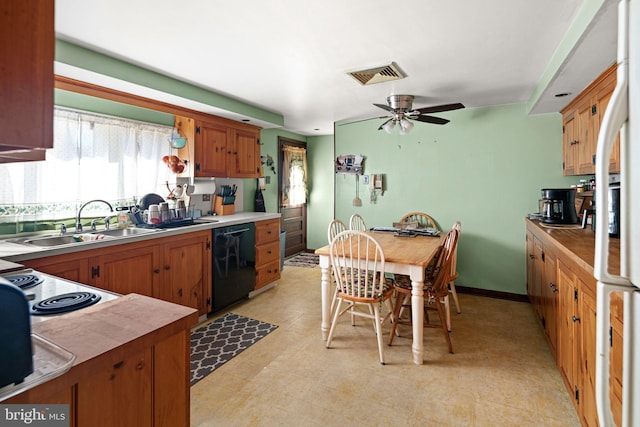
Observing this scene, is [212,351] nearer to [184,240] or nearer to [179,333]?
[184,240]

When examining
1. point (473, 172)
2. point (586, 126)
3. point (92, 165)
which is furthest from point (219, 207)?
point (586, 126)

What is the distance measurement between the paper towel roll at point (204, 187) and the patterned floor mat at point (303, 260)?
204cm

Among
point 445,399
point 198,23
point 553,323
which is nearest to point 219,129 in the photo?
point 198,23

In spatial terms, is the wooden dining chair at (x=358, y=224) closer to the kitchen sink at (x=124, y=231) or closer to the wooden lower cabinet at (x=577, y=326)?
the wooden lower cabinet at (x=577, y=326)

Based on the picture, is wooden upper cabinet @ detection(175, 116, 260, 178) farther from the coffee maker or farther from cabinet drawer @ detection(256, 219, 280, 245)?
the coffee maker

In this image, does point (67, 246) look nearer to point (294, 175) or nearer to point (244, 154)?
point (244, 154)

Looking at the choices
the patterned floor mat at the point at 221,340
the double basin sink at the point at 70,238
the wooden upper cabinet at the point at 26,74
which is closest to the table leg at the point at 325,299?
the patterned floor mat at the point at 221,340

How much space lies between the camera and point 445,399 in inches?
80.7

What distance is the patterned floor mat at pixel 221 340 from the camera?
2441 mm

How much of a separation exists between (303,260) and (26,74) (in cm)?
519

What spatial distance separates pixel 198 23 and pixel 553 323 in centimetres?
309

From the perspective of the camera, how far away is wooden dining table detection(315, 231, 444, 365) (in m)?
2.45

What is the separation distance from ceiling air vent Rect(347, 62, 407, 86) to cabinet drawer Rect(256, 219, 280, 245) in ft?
6.54

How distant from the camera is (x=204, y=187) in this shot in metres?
3.90
